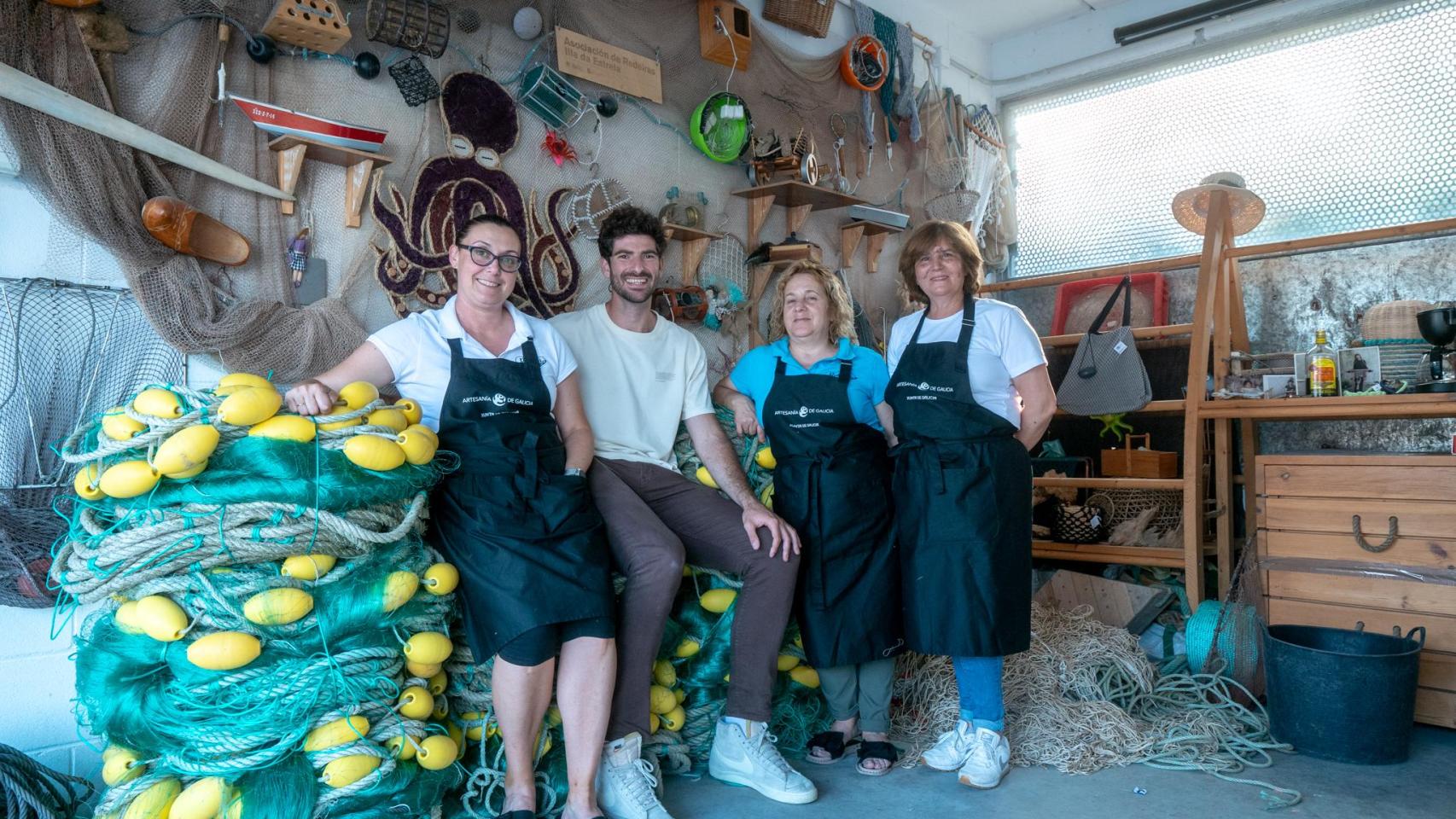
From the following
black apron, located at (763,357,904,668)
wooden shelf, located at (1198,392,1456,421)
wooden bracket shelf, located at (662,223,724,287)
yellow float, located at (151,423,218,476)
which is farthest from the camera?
wooden bracket shelf, located at (662,223,724,287)

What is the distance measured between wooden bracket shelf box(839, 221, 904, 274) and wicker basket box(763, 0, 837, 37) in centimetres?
90

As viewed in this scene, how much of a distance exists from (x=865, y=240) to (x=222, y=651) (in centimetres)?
367

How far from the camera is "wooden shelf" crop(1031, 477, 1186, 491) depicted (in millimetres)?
4152

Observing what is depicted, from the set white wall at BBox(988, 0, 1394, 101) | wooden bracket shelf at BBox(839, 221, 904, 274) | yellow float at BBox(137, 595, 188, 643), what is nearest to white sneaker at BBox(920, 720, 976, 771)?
yellow float at BBox(137, 595, 188, 643)

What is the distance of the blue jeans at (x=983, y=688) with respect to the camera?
273 cm

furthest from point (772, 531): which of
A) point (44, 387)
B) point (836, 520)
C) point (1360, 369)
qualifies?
point (1360, 369)

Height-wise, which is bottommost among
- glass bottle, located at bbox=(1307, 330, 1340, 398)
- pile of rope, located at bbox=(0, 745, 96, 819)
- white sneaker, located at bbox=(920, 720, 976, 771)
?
white sneaker, located at bbox=(920, 720, 976, 771)

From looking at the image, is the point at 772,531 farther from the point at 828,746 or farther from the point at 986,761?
the point at 986,761

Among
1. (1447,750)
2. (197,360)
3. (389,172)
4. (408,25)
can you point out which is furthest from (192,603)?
(1447,750)

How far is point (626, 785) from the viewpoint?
236 centimetres

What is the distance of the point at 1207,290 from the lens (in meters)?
4.09

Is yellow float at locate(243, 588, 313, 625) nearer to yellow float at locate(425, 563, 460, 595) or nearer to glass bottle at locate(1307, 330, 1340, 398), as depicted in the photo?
yellow float at locate(425, 563, 460, 595)

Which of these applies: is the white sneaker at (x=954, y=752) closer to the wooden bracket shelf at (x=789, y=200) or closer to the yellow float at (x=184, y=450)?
the yellow float at (x=184, y=450)

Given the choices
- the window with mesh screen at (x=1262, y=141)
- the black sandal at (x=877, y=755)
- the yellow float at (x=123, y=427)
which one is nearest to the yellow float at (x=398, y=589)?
the yellow float at (x=123, y=427)
